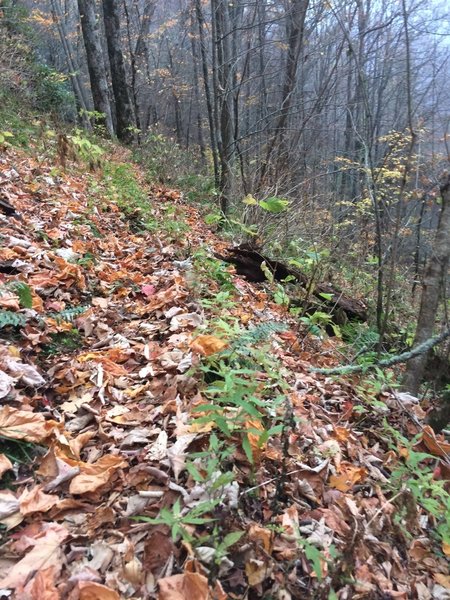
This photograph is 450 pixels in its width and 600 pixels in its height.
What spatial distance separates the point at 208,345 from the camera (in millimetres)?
2449

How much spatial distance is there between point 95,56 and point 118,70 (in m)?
0.86

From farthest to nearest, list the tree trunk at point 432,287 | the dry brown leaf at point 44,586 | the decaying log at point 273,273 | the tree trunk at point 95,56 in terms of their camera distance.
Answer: the tree trunk at point 95,56 < the decaying log at point 273,273 < the tree trunk at point 432,287 < the dry brown leaf at point 44,586

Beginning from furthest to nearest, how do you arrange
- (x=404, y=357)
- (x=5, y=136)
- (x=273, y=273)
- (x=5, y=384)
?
1. (x=5, y=136)
2. (x=273, y=273)
3. (x=404, y=357)
4. (x=5, y=384)

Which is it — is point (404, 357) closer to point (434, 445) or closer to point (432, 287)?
point (434, 445)

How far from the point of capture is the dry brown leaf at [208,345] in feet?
7.96

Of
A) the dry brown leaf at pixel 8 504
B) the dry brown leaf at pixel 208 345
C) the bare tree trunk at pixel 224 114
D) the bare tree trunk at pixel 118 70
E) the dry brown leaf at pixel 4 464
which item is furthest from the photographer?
the bare tree trunk at pixel 118 70

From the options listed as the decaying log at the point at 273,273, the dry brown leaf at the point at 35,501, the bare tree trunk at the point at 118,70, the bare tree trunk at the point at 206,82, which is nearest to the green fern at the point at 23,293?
the dry brown leaf at the point at 35,501

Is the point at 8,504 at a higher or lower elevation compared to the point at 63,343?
lower

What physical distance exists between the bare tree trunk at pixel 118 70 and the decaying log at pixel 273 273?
813 cm

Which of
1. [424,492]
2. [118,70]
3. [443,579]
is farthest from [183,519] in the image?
[118,70]

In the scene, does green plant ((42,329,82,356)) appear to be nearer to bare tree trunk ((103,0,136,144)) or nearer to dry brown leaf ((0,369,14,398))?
dry brown leaf ((0,369,14,398))

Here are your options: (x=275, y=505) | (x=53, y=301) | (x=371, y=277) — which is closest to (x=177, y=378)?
(x=275, y=505)

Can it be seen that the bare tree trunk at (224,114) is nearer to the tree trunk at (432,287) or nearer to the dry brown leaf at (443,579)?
the tree trunk at (432,287)

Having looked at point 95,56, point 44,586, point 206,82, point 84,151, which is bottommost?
point 44,586
